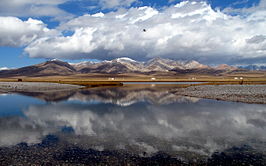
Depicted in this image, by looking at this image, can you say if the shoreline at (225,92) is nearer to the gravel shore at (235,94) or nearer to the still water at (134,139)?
the gravel shore at (235,94)

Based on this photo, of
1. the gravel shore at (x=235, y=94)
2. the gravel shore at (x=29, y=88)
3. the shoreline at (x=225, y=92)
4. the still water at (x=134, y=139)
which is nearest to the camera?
the still water at (x=134, y=139)

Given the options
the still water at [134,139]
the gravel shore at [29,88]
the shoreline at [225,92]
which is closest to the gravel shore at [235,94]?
the shoreline at [225,92]

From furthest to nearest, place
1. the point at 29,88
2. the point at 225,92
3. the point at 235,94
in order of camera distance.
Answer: the point at 29,88
the point at 225,92
the point at 235,94

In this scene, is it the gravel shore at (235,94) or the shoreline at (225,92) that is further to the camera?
the shoreline at (225,92)

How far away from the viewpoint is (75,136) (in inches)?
814

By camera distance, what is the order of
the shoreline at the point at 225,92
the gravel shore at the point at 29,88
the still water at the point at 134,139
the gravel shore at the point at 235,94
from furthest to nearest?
the gravel shore at the point at 29,88 → the shoreline at the point at 225,92 → the gravel shore at the point at 235,94 → the still water at the point at 134,139

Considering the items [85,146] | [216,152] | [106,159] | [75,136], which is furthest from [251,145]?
[75,136]

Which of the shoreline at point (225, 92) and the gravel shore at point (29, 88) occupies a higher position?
the gravel shore at point (29, 88)

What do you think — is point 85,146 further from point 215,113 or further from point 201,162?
point 215,113

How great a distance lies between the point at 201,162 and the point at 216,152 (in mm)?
2444

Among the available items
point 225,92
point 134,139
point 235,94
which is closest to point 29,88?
point 225,92

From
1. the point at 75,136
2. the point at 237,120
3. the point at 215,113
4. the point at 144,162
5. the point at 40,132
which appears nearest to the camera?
the point at 144,162

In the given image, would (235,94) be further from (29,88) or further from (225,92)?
(29,88)

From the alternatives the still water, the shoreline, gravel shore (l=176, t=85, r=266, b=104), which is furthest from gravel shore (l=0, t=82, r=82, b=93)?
the still water
